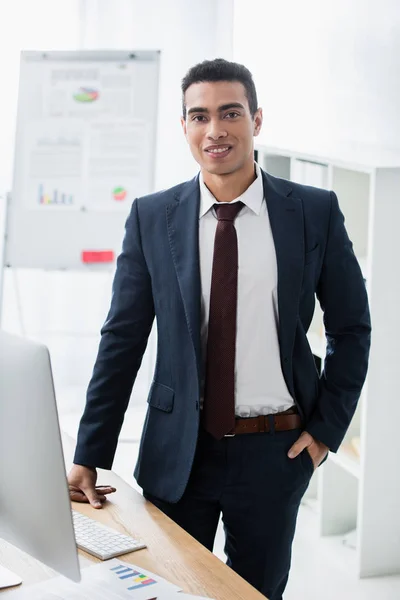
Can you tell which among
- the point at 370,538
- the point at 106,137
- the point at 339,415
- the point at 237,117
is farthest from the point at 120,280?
the point at 106,137

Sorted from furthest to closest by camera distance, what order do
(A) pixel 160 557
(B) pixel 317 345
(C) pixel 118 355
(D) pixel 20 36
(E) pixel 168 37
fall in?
1. (E) pixel 168 37
2. (D) pixel 20 36
3. (B) pixel 317 345
4. (C) pixel 118 355
5. (A) pixel 160 557

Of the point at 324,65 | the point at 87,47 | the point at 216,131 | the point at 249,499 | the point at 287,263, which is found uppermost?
the point at 87,47

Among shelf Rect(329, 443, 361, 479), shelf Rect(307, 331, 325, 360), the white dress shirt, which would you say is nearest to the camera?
the white dress shirt

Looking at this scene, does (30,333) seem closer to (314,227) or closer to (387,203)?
(387,203)

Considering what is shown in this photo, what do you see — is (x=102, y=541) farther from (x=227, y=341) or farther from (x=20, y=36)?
(x=20, y=36)

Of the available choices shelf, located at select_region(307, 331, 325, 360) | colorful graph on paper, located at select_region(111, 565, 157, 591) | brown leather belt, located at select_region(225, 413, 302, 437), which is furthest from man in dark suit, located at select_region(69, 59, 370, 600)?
shelf, located at select_region(307, 331, 325, 360)

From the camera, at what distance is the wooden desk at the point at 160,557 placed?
5.16ft

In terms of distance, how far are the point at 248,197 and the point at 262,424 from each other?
0.51 metres

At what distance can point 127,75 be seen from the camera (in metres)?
4.49

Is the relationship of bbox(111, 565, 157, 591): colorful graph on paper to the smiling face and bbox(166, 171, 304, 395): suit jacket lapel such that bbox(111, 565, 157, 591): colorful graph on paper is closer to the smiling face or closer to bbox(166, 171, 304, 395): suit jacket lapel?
bbox(166, 171, 304, 395): suit jacket lapel

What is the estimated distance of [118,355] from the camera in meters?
2.06

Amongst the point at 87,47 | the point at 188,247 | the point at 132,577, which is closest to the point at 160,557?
the point at 132,577

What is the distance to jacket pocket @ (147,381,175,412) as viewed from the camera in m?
2.06

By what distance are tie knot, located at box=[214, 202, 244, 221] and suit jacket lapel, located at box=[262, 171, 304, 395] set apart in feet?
0.25
